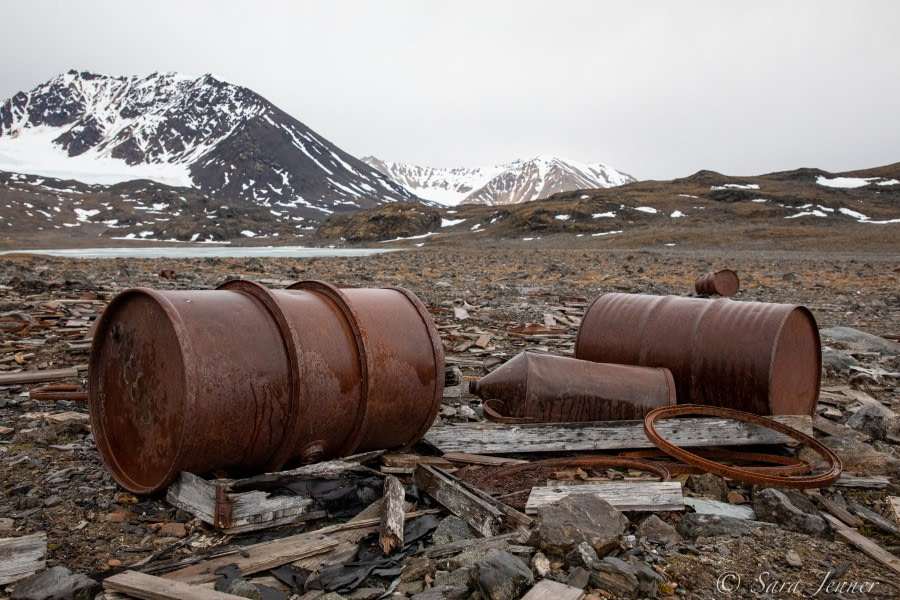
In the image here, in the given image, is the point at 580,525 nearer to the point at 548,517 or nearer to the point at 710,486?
the point at 548,517

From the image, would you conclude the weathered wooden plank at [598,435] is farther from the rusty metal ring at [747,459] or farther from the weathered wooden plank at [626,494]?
the weathered wooden plank at [626,494]

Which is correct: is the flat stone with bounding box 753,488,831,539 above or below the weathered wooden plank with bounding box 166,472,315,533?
below

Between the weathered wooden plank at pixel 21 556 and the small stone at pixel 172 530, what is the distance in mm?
532

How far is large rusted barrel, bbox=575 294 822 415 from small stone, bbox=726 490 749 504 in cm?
113

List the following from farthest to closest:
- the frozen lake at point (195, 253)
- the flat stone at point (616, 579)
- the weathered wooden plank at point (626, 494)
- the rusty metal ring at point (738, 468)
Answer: the frozen lake at point (195, 253) → the rusty metal ring at point (738, 468) → the weathered wooden plank at point (626, 494) → the flat stone at point (616, 579)

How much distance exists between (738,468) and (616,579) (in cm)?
170

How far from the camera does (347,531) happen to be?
3322 mm

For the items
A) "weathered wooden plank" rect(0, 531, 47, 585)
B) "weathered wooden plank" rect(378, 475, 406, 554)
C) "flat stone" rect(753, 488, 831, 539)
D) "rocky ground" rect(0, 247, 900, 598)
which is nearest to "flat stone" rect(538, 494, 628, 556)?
"rocky ground" rect(0, 247, 900, 598)

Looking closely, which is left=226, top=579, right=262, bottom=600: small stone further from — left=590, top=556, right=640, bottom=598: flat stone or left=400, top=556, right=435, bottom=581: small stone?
left=590, top=556, right=640, bottom=598: flat stone

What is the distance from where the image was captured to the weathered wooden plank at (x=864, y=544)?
10.1ft

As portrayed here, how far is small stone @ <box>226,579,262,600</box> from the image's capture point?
2711mm

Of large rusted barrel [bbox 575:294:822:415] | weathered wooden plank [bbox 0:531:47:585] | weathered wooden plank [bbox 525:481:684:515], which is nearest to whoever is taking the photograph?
Result: weathered wooden plank [bbox 0:531:47:585]

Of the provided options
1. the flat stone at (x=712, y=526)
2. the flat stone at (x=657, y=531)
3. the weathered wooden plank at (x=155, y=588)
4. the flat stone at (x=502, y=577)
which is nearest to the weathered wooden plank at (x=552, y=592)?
the flat stone at (x=502, y=577)

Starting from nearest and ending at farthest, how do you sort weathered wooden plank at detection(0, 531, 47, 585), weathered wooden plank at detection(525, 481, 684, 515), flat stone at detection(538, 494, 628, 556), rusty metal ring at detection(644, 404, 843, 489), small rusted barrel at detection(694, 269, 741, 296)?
weathered wooden plank at detection(0, 531, 47, 585), flat stone at detection(538, 494, 628, 556), weathered wooden plank at detection(525, 481, 684, 515), rusty metal ring at detection(644, 404, 843, 489), small rusted barrel at detection(694, 269, 741, 296)
